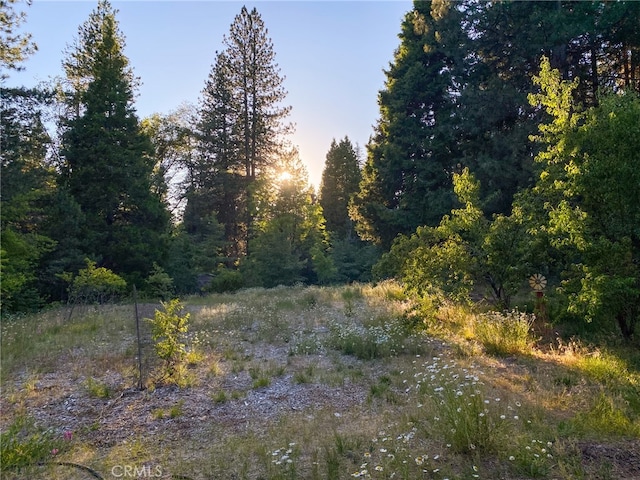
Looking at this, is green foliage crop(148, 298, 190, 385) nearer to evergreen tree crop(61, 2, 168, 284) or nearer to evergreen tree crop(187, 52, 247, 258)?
evergreen tree crop(61, 2, 168, 284)

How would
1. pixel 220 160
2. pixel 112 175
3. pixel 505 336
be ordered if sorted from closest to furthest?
pixel 505 336 → pixel 112 175 → pixel 220 160

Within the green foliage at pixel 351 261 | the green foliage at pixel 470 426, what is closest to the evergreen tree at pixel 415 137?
the green foliage at pixel 351 261

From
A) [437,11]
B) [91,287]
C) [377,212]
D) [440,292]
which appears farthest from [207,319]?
[437,11]

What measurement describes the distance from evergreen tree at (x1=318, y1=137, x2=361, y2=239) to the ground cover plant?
27.5 meters

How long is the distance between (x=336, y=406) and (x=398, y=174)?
16573 millimetres

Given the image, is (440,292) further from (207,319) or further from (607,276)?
(207,319)

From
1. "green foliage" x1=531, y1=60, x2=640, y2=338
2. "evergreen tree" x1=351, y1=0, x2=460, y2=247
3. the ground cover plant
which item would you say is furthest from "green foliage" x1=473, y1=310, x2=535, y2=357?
"evergreen tree" x1=351, y1=0, x2=460, y2=247

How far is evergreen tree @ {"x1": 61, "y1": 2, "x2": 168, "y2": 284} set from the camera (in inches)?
733

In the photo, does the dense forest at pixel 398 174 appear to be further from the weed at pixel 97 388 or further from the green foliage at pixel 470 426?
the weed at pixel 97 388

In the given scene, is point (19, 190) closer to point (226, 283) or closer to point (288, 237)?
point (226, 283)

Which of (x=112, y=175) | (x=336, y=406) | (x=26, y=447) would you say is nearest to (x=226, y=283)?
(x=112, y=175)

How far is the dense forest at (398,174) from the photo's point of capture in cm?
666
